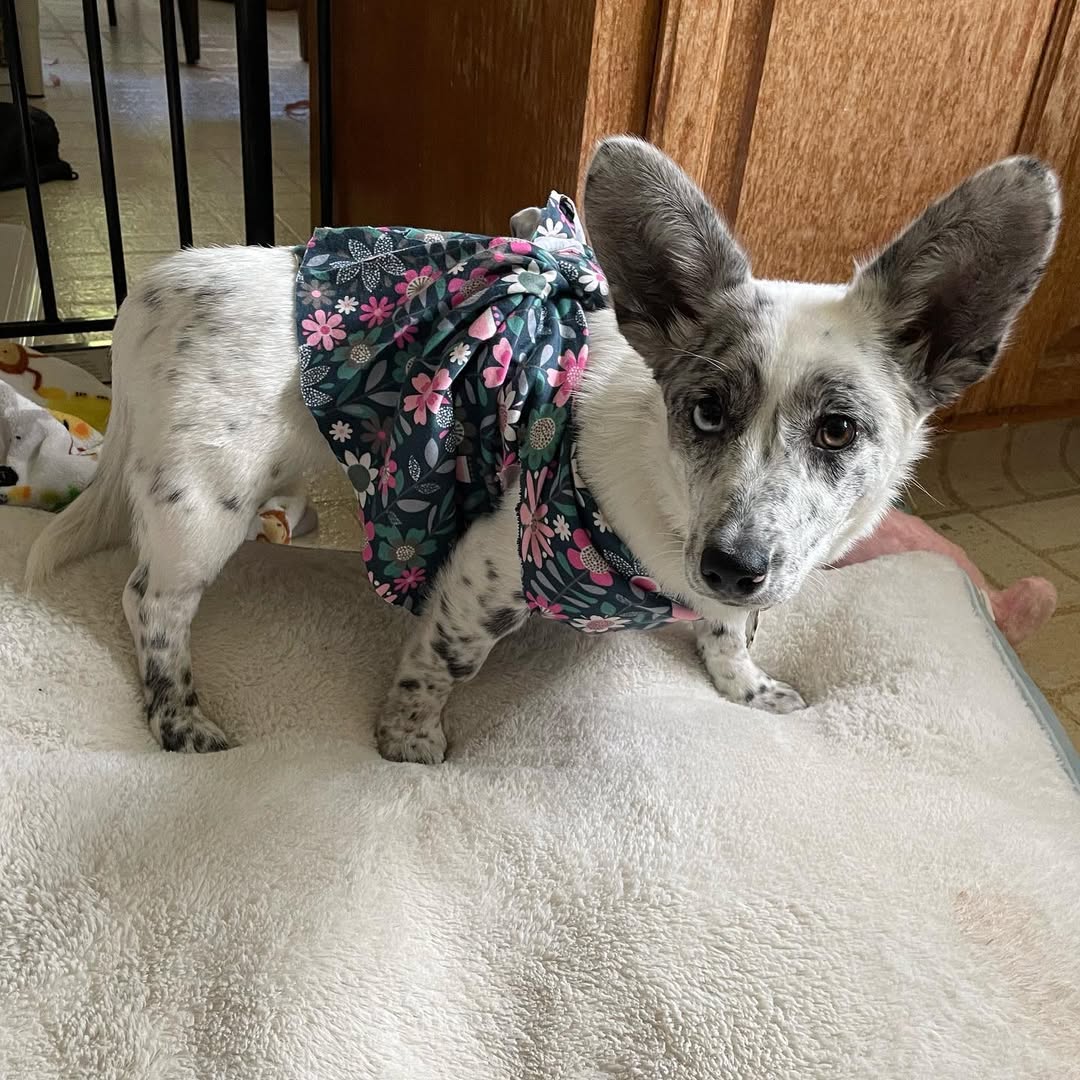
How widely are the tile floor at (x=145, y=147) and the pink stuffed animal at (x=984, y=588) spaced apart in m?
1.82

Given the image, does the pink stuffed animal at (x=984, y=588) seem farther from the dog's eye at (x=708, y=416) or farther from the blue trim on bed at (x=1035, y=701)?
the dog's eye at (x=708, y=416)

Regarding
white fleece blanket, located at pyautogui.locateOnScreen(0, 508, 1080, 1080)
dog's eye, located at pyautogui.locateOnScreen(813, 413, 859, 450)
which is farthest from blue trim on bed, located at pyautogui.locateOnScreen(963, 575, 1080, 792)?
dog's eye, located at pyautogui.locateOnScreen(813, 413, 859, 450)

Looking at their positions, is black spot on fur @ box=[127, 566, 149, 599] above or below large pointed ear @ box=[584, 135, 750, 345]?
below

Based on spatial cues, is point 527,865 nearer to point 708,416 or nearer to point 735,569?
point 735,569

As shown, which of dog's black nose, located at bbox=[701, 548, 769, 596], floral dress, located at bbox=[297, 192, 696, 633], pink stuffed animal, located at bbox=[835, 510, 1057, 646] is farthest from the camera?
pink stuffed animal, located at bbox=[835, 510, 1057, 646]

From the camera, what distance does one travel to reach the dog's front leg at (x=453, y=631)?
1419 mm

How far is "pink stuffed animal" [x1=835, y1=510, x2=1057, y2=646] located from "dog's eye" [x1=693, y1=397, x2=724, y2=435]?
2.42ft

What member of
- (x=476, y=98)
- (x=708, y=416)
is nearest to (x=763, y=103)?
(x=476, y=98)

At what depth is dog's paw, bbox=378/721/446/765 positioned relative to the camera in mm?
1484

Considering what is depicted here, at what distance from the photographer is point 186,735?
1451 millimetres

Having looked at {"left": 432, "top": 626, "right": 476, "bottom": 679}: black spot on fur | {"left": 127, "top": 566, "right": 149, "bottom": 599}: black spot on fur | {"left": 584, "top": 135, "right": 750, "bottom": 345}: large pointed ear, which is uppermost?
{"left": 584, "top": 135, "right": 750, "bottom": 345}: large pointed ear

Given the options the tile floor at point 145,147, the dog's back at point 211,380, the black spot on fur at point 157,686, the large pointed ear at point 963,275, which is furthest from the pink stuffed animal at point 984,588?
the tile floor at point 145,147

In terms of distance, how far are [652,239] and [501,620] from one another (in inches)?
20.4

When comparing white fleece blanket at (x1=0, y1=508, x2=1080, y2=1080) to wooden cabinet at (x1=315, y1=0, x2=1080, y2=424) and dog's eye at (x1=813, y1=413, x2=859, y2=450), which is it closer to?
dog's eye at (x1=813, y1=413, x2=859, y2=450)
